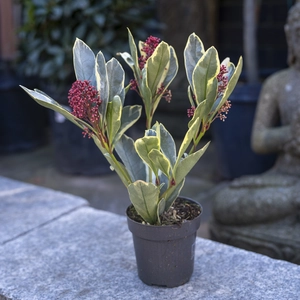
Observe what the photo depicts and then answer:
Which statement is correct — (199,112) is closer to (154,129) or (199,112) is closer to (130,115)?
(154,129)

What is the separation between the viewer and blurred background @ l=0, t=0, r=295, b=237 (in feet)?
12.1

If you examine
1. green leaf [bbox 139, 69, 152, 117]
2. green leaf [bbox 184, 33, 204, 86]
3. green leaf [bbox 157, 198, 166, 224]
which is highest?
green leaf [bbox 184, 33, 204, 86]

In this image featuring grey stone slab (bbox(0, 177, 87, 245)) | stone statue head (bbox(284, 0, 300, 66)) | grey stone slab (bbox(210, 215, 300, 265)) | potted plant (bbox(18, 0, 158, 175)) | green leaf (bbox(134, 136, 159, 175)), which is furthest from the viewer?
potted plant (bbox(18, 0, 158, 175))

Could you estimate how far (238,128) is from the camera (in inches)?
141

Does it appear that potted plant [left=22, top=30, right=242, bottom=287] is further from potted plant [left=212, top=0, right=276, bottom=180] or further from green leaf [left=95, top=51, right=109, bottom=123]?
potted plant [left=212, top=0, right=276, bottom=180]

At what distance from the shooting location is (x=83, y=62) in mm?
1413

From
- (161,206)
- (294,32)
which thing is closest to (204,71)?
(161,206)

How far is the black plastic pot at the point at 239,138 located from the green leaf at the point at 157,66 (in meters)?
2.15

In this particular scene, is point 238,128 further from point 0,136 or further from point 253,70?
point 0,136

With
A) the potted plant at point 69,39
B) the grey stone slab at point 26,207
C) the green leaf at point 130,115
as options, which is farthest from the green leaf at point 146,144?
the potted plant at point 69,39

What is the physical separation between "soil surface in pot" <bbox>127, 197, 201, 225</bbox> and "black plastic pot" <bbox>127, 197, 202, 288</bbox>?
0.10 ft

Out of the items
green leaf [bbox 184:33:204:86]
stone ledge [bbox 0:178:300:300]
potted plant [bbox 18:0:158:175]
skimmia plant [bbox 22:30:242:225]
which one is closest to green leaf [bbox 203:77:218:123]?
skimmia plant [bbox 22:30:242:225]

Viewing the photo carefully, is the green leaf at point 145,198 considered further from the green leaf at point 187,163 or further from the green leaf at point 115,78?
the green leaf at point 115,78

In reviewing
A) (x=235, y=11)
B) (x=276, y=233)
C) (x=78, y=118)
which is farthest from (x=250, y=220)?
(x=235, y=11)
